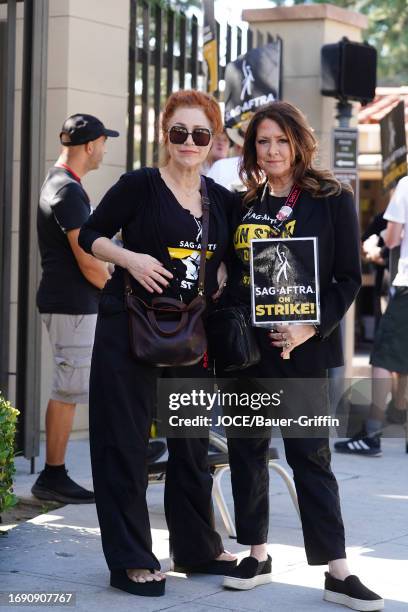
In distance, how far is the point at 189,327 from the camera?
4398 mm

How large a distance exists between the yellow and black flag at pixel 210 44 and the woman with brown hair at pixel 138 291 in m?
4.11

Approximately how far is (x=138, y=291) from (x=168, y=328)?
0.67 feet

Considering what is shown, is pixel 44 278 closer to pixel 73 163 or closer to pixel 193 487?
pixel 73 163

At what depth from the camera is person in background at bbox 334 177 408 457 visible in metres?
7.72

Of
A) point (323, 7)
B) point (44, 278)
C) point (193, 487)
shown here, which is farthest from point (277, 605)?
point (323, 7)

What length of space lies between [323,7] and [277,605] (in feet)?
22.7

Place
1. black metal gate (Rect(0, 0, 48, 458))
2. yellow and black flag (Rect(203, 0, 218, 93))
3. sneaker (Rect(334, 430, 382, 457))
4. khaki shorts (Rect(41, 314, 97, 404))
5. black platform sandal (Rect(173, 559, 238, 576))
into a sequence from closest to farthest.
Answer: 1. black platform sandal (Rect(173, 559, 238, 576))
2. khaki shorts (Rect(41, 314, 97, 404))
3. black metal gate (Rect(0, 0, 48, 458))
4. sneaker (Rect(334, 430, 382, 457))
5. yellow and black flag (Rect(203, 0, 218, 93))

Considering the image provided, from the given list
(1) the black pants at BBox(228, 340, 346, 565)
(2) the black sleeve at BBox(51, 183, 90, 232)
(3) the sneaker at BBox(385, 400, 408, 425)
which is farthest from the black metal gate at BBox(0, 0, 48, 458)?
(3) the sneaker at BBox(385, 400, 408, 425)

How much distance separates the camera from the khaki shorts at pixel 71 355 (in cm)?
622

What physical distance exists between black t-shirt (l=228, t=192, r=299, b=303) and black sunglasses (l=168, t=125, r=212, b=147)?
304 mm

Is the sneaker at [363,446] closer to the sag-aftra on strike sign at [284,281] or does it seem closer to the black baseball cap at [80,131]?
the black baseball cap at [80,131]

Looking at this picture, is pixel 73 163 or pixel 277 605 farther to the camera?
pixel 73 163

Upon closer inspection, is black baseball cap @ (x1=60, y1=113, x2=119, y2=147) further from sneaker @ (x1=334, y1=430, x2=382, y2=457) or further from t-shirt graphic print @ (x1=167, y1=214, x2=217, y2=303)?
sneaker @ (x1=334, y1=430, x2=382, y2=457)

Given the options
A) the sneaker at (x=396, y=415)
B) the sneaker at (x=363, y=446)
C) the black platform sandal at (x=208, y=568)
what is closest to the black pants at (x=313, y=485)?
the black platform sandal at (x=208, y=568)
